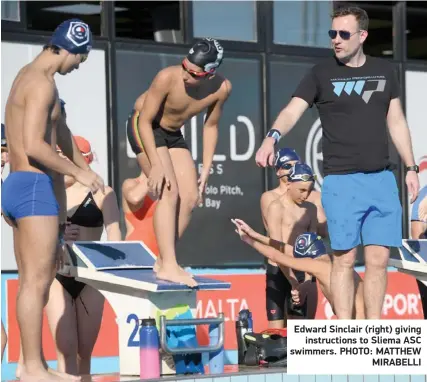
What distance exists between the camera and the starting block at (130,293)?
770 centimetres

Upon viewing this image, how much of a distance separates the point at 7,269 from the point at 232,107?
280cm

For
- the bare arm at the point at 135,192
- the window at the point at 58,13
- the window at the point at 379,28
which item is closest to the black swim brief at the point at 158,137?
the bare arm at the point at 135,192

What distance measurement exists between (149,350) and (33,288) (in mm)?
947

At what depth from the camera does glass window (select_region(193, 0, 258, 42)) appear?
11.5 metres

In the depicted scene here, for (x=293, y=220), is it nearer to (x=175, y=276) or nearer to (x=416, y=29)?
(x=175, y=276)

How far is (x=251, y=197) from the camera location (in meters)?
11.8

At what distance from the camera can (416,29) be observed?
13000 mm

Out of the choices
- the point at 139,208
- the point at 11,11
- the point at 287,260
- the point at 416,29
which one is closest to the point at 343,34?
the point at 287,260

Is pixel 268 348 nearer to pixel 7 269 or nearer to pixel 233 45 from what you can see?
pixel 7 269

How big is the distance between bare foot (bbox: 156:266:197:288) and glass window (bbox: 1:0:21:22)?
3350 millimetres

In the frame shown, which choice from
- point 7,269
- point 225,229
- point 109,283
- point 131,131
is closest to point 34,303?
point 109,283

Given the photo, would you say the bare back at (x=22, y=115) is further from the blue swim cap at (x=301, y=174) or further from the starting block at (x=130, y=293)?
the blue swim cap at (x=301, y=174)

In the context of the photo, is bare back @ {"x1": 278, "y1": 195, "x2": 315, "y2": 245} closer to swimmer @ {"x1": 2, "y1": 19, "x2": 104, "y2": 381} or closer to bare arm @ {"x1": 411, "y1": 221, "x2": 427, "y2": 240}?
bare arm @ {"x1": 411, "y1": 221, "x2": 427, "y2": 240}

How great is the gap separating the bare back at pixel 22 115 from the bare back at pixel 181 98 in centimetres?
119
